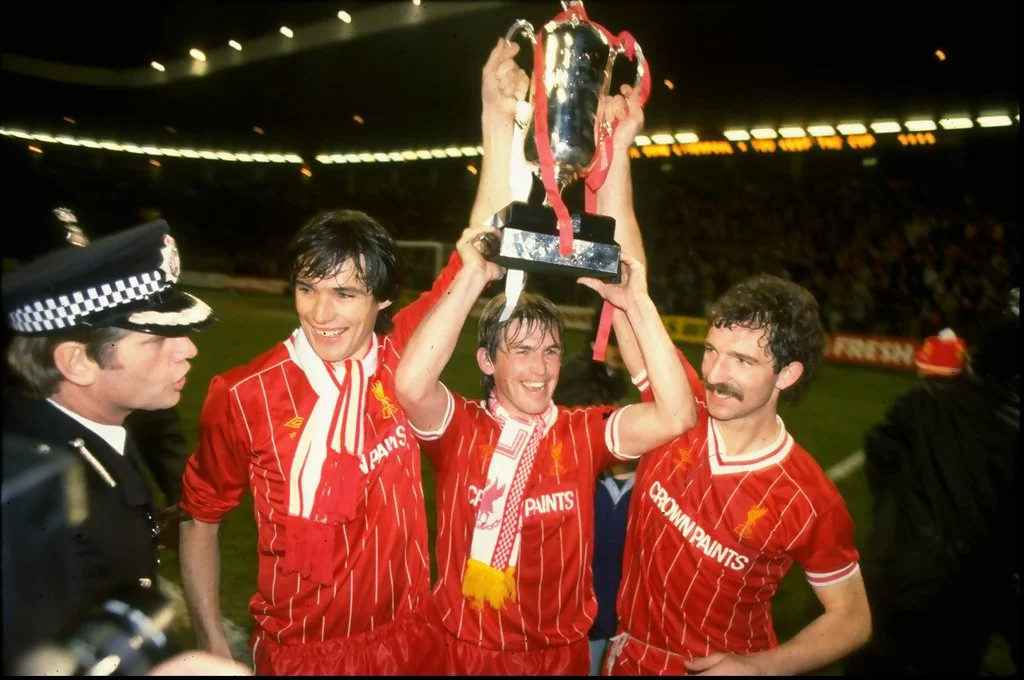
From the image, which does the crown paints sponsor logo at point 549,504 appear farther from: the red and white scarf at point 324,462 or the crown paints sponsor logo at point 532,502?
the red and white scarf at point 324,462

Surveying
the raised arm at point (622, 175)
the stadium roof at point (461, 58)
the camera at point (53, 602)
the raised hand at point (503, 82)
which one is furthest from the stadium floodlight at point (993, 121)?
the camera at point (53, 602)

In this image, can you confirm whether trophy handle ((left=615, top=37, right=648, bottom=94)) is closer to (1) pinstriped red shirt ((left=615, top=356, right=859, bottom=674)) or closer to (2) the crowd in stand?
(1) pinstriped red shirt ((left=615, top=356, right=859, bottom=674))

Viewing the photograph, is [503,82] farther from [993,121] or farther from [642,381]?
[993,121]

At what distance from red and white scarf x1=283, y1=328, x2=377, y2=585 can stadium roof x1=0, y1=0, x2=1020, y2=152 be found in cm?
602

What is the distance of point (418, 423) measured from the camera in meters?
2.01

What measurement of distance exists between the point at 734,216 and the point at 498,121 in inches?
723

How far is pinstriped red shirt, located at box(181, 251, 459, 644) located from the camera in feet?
6.36

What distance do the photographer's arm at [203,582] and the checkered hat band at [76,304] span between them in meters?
0.76

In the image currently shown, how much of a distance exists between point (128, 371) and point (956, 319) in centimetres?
1468

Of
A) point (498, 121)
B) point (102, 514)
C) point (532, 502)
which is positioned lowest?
point (532, 502)

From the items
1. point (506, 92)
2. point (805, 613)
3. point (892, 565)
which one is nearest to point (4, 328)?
point (506, 92)

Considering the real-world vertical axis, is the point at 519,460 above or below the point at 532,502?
above

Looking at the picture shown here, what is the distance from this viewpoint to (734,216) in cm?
1912

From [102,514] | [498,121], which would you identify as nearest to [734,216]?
[498,121]
